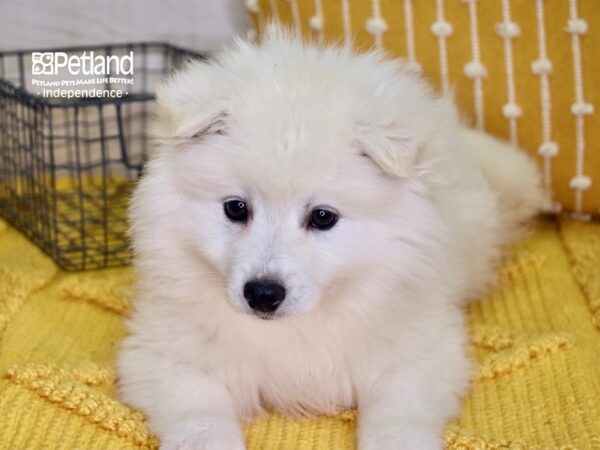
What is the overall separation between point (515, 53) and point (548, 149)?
0.38m

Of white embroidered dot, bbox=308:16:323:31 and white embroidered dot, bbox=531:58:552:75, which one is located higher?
white embroidered dot, bbox=308:16:323:31

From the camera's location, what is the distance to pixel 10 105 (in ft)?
11.3

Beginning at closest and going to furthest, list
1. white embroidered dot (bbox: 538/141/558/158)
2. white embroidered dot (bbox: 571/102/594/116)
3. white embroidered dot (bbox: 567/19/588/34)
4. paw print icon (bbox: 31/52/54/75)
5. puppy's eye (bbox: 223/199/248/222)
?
puppy's eye (bbox: 223/199/248/222), white embroidered dot (bbox: 567/19/588/34), white embroidered dot (bbox: 571/102/594/116), white embroidered dot (bbox: 538/141/558/158), paw print icon (bbox: 31/52/54/75)

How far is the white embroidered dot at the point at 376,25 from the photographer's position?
3.32 metres

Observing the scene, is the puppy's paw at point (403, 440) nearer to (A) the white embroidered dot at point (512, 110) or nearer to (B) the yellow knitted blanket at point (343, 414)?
(B) the yellow knitted blanket at point (343, 414)

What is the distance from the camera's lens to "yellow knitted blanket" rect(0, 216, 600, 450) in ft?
7.38

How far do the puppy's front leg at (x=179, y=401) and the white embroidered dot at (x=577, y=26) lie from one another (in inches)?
68.7

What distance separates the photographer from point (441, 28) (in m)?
3.26

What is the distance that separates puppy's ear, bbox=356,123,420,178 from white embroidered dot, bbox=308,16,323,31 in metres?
1.39

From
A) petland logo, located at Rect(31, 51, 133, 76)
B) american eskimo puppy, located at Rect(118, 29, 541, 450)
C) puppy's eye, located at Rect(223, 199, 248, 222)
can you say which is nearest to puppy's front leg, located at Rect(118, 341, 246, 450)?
american eskimo puppy, located at Rect(118, 29, 541, 450)

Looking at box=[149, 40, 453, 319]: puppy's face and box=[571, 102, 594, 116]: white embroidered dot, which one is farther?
box=[571, 102, 594, 116]: white embroidered dot

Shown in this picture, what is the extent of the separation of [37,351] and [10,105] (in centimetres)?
120

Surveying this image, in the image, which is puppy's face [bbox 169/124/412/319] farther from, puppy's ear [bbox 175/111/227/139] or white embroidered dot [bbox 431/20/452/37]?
white embroidered dot [bbox 431/20/452/37]

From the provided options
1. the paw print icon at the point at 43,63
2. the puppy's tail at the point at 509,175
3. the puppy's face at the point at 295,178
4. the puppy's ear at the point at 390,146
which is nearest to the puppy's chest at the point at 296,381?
the puppy's face at the point at 295,178
